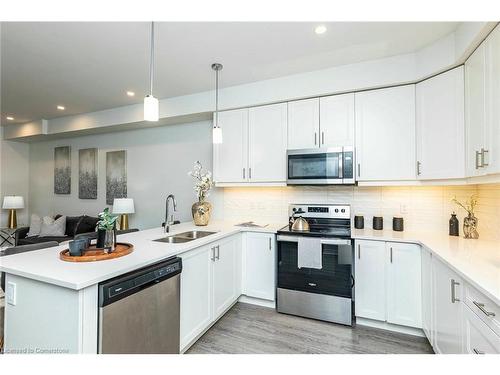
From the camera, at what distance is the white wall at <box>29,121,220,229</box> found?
3873 mm

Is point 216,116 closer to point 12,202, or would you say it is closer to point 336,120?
point 336,120

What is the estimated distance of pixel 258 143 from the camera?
10.0ft

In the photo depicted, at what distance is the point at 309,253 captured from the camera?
96.3 inches

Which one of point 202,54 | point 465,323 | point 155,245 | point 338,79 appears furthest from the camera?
point 338,79

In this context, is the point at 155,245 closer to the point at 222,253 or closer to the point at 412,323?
the point at 222,253

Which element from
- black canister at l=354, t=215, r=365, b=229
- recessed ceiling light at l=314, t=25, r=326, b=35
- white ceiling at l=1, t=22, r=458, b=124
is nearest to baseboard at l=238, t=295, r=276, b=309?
black canister at l=354, t=215, r=365, b=229

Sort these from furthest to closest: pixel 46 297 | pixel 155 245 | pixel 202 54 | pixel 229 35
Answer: pixel 202 54, pixel 229 35, pixel 155 245, pixel 46 297

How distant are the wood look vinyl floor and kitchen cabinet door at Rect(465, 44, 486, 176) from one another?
1.56 m

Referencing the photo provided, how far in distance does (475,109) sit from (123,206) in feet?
14.5

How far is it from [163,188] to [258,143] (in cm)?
196

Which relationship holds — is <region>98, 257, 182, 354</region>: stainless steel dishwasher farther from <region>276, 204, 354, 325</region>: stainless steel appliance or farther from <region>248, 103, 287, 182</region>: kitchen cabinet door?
<region>248, 103, 287, 182</region>: kitchen cabinet door

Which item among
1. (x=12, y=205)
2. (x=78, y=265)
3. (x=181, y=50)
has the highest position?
(x=181, y=50)

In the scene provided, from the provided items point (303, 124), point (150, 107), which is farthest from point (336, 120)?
point (150, 107)

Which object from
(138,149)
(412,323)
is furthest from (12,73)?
(412,323)
